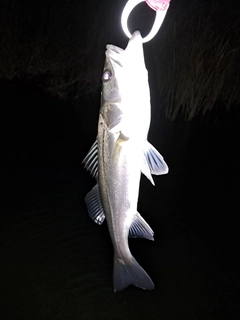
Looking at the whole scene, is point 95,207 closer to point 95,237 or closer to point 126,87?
point 126,87

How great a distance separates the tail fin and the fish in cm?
14

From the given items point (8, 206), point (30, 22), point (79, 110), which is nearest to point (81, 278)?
point (8, 206)

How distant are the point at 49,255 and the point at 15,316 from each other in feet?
1.82

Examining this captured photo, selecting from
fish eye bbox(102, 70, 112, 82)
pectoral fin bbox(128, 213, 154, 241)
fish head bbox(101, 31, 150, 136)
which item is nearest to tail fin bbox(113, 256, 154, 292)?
pectoral fin bbox(128, 213, 154, 241)

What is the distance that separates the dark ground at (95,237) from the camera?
104 inches

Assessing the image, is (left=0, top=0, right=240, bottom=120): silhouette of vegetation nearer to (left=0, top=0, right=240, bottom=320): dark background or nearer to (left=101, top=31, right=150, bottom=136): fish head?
(left=0, top=0, right=240, bottom=320): dark background

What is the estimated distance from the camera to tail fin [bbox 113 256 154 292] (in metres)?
1.30

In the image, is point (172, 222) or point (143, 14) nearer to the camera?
point (172, 222)

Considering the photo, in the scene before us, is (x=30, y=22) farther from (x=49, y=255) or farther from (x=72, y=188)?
(x=49, y=255)

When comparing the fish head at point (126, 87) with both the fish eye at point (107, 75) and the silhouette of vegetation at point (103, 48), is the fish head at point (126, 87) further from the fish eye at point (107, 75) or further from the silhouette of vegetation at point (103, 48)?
the silhouette of vegetation at point (103, 48)

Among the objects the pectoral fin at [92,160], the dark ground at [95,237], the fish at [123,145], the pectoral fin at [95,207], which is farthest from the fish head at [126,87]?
the dark ground at [95,237]

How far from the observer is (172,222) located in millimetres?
3631

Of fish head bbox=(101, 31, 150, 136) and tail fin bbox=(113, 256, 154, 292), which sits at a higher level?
fish head bbox=(101, 31, 150, 136)

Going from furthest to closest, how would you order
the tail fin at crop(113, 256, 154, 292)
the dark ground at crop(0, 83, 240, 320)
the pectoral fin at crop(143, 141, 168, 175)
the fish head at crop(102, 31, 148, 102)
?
the dark ground at crop(0, 83, 240, 320), the tail fin at crop(113, 256, 154, 292), the pectoral fin at crop(143, 141, 168, 175), the fish head at crop(102, 31, 148, 102)
